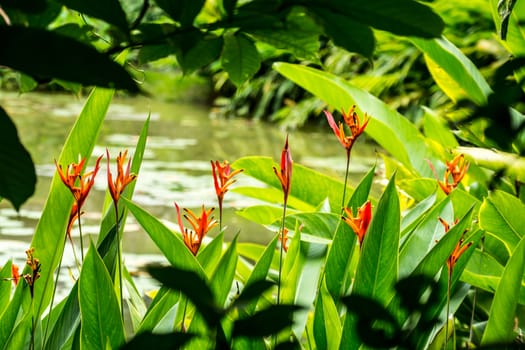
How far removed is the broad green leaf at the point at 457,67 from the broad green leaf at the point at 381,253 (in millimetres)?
714

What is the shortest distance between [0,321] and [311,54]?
660 millimetres

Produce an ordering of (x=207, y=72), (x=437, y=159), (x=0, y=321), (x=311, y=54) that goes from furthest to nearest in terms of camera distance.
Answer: (x=207, y=72) → (x=437, y=159) → (x=0, y=321) → (x=311, y=54)

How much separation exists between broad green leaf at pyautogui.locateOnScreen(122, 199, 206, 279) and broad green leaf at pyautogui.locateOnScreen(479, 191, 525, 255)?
0.56 metres

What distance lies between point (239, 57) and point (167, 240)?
1.42 feet

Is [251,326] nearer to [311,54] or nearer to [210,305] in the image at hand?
[210,305]

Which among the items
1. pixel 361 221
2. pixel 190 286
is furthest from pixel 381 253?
pixel 190 286

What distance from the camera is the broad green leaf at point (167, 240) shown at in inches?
39.0

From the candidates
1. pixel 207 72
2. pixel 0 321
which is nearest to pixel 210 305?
pixel 0 321

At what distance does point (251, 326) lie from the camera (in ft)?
1.27

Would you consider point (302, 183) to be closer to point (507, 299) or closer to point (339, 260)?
point (339, 260)

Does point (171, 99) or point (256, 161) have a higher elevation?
point (256, 161)

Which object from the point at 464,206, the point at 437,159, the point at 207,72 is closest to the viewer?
the point at 464,206

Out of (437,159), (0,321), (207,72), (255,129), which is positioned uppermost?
(0,321)

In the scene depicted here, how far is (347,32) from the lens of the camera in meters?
0.53
